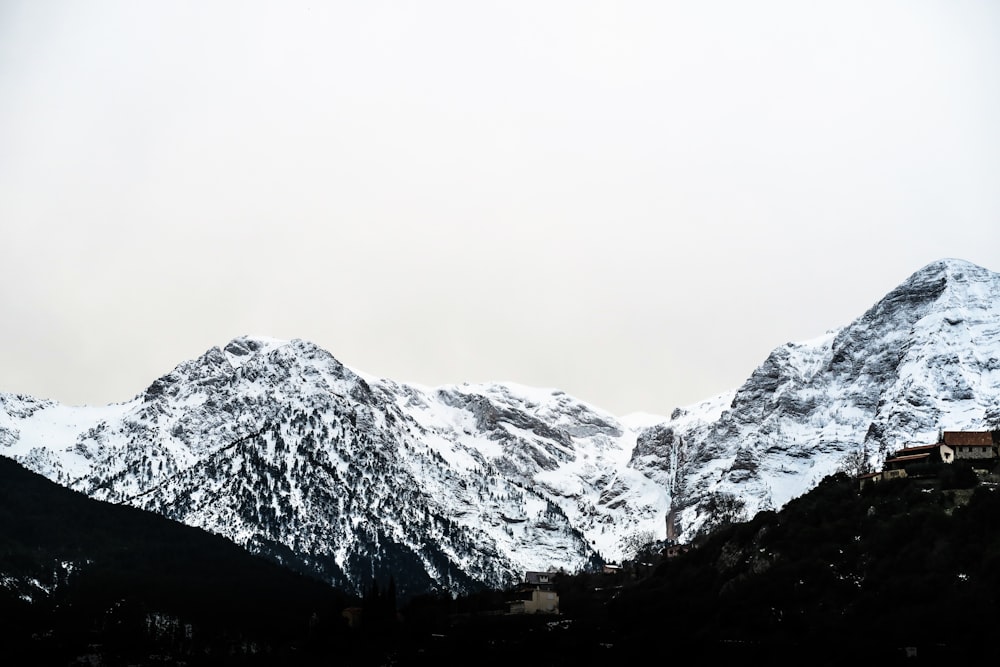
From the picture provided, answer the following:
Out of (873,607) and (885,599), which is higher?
(885,599)

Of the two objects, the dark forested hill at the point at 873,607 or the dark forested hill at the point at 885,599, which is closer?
the dark forested hill at the point at 873,607

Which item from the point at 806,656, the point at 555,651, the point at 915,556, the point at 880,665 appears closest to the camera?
the point at 880,665

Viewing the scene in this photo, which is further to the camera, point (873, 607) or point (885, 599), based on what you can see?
point (885, 599)

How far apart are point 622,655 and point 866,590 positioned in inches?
1292

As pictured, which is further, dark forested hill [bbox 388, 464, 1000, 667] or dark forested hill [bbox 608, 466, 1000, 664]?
dark forested hill [bbox 608, 466, 1000, 664]

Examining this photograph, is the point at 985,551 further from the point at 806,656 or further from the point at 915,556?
the point at 806,656

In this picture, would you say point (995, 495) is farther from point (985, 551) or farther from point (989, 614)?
point (989, 614)

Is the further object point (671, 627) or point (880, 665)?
point (671, 627)

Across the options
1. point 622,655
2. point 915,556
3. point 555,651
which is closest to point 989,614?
point 915,556

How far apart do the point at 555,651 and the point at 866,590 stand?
142 feet

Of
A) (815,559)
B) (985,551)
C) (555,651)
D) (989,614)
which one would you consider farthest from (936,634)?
(555,651)

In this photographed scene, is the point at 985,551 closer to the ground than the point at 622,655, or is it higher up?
higher up

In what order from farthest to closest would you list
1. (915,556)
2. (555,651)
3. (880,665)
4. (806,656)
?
1. (555,651)
2. (915,556)
3. (806,656)
4. (880,665)

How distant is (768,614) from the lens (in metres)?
188
